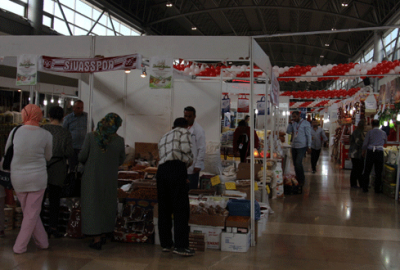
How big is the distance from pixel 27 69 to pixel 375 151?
24.3 feet

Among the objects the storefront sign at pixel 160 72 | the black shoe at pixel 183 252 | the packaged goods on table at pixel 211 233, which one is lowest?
the black shoe at pixel 183 252

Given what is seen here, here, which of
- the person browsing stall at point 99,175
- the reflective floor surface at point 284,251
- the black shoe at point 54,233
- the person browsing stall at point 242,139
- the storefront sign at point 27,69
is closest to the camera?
the reflective floor surface at point 284,251

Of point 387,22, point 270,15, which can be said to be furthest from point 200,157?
point 270,15

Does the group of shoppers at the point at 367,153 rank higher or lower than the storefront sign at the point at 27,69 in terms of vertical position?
lower

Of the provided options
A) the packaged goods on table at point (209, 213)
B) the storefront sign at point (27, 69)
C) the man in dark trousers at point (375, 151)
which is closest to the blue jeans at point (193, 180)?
the packaged goods on table at point (209, 213)

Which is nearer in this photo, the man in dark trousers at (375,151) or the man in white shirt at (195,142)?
the man in white shirt at (195,142)

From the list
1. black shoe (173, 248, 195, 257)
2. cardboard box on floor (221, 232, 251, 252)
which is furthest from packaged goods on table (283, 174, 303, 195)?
black shoe (173, 248, 195, 257)

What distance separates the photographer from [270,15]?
65.3ft

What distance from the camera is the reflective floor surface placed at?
13.3 ft

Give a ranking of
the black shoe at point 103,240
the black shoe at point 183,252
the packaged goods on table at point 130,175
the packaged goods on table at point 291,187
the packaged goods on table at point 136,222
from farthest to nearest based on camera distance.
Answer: the packaged goods on table at point 291,187, the packaged goods on table at point 130,175, the packaged goods on table at point 136,222, the black shoe at point 103,240, the black shoe at point 183,252

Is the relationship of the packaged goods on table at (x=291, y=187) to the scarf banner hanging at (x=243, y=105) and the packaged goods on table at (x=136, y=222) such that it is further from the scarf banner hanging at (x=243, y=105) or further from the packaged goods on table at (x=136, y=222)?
the packaged goods on table at (x=136, y=222)

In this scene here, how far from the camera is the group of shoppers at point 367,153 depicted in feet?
28.9

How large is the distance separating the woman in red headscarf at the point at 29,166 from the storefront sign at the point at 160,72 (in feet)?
4.71

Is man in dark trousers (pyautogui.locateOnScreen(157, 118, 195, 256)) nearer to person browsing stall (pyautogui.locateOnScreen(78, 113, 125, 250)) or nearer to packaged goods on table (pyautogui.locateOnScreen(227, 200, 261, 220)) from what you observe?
person browsing stall (pyautogui.locateOnScreen(78, 113, 125, 250))
